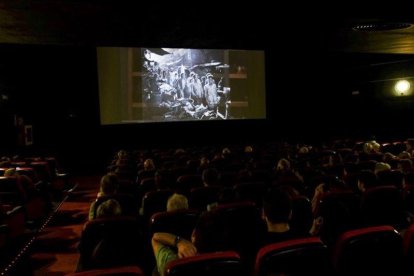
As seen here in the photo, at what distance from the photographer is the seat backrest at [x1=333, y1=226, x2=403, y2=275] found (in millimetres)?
2283

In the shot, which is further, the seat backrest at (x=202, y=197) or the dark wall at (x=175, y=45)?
the dark wall at (x=175, y=45)

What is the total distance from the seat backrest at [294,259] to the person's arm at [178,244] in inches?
19.9

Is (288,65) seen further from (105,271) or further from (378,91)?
(105,271)

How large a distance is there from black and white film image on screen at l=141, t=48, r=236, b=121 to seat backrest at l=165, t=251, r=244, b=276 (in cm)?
1314

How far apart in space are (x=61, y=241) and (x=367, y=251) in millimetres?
4825

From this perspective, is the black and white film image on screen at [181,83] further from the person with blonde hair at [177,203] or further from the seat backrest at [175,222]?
the seat backrest at [175,222]

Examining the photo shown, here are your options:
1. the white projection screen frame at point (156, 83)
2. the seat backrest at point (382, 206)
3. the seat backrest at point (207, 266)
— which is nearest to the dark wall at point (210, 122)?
the white projection screen frame at point (156, 83)

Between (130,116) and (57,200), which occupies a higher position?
(130,116)

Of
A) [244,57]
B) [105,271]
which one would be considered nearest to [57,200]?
[105,271]

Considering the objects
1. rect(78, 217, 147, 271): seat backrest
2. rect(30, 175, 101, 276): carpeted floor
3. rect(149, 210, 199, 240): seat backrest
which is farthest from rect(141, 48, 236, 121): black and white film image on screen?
rect(78, 217, 147, 271): seat backrest

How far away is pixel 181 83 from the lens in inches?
586

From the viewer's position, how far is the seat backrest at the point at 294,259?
2068 millimetres

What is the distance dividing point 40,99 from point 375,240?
14406 millimetres

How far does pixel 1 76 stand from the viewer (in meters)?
13.9
